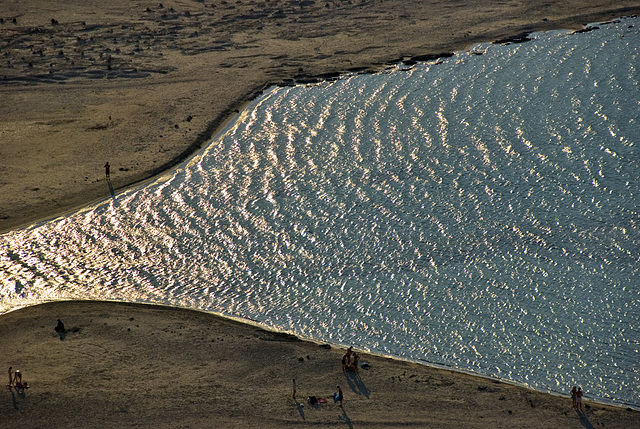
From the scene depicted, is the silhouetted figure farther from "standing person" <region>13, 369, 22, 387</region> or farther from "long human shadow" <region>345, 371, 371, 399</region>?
"long human shadow" <region>345, 371, 371, 399</region>

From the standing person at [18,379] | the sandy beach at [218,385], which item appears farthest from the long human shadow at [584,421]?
the standing person at [18,379]

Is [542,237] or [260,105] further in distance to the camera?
[260,105]

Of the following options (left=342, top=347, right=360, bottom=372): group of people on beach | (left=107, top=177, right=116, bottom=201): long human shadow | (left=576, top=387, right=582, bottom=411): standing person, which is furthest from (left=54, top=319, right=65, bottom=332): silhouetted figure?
(left=576, top=387, right=582, bottom=411): standing person

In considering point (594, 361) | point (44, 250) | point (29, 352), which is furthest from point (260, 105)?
point (594, 361)

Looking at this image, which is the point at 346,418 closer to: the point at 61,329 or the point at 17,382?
the point at 17,382

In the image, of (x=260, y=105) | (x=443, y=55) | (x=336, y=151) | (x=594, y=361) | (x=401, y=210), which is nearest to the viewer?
(x=594, y=361)

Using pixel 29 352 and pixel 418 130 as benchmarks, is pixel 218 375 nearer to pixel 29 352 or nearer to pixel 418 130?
pixel 29 352

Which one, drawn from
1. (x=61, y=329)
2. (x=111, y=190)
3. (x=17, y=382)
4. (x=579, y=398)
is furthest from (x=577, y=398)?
(x=111, y=190)

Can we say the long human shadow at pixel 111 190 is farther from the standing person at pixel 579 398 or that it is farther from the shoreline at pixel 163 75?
the standing person at pixel 579 398
